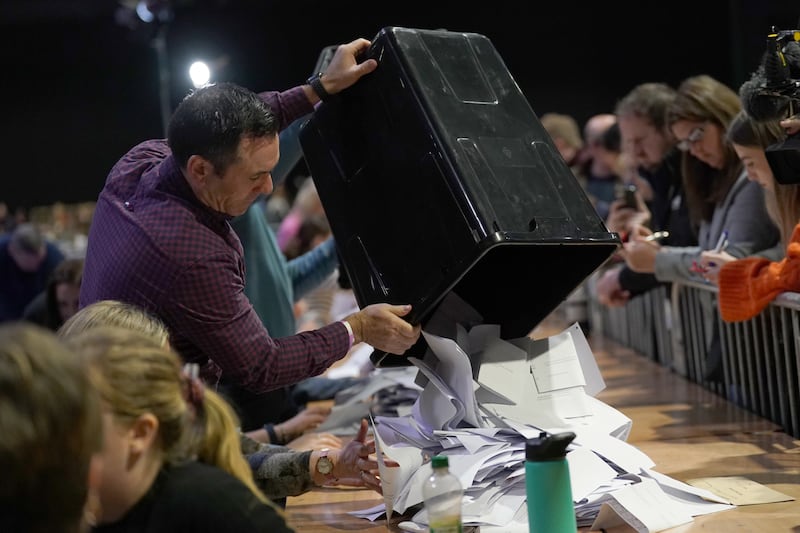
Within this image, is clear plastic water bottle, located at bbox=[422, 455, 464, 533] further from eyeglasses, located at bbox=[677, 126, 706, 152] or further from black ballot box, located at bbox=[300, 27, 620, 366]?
eyeglasses, located at bbox=[677, 126, 706, 152]

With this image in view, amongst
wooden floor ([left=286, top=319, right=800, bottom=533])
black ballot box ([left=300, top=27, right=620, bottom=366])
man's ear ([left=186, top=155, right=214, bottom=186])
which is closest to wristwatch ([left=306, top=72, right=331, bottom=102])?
black ballot box ([left=300, top=27, right=620, bottom=366])

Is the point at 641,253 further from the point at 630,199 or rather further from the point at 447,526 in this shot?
the point at 447,526

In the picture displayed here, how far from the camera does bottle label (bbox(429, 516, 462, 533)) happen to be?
160cm

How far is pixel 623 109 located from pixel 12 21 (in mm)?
8647

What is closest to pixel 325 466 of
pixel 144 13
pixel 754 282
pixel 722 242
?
pixel 754 282

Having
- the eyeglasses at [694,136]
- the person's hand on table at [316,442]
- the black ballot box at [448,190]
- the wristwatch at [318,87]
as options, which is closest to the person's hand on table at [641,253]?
the eyeglasses at [694,136]

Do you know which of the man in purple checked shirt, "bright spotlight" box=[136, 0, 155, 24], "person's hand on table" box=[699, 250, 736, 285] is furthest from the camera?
"bright spotlight" box=[136, 0, 155, 24]

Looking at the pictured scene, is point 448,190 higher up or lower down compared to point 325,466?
higher up

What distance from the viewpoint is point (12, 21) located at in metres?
10.9

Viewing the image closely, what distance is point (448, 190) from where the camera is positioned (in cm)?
213

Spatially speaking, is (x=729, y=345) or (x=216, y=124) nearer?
(x=216, y=124)

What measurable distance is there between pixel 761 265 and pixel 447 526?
55.6 inches

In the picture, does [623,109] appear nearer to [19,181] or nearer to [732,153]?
[732,153]

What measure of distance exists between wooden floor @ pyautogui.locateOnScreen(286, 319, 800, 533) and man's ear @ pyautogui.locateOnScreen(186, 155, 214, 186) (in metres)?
0.72
